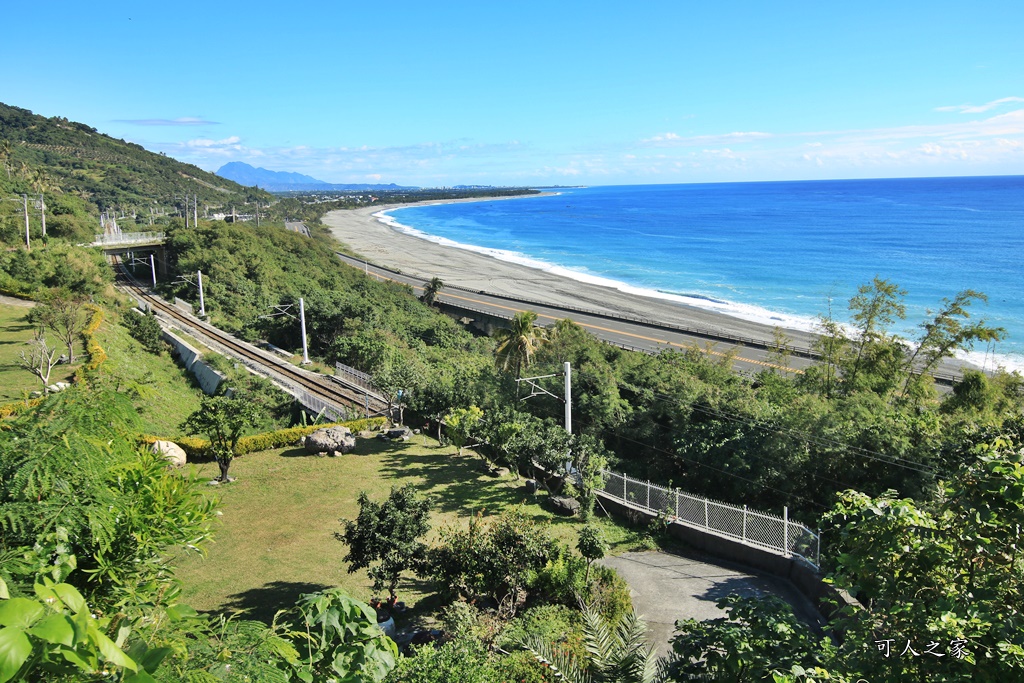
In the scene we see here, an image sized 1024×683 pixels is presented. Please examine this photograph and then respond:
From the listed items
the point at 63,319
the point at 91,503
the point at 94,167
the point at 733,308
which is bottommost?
the point at 733,308

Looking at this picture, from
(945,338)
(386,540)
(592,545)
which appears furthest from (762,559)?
(945,338)

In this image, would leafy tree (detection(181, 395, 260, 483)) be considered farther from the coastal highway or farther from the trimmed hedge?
the coastal highway

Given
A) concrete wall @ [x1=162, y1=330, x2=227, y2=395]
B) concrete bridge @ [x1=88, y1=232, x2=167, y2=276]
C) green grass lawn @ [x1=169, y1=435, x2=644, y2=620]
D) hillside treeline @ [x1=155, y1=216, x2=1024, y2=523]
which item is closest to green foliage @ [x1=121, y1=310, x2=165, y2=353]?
concrete wall @ [x1=162, y1=330, x2=227, y2=395]

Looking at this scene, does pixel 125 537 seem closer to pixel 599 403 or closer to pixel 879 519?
pixel 879 519

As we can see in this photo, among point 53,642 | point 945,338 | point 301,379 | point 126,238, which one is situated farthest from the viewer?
point 126,238

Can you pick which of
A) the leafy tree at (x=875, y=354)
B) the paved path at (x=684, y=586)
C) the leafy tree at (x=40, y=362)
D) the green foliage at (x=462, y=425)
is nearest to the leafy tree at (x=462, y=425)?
the green foliage at (x=462, y=425)

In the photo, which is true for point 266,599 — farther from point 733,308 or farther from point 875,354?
point 733,308

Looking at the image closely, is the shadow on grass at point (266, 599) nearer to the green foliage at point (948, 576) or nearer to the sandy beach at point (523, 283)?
the green foliage at point (948, 576)
